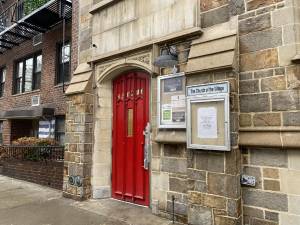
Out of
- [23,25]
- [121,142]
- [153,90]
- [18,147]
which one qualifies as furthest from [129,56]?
[23,25]

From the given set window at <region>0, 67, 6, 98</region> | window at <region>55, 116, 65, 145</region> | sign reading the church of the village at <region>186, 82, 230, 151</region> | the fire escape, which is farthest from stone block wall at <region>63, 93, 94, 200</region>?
window at <region>0, 67, 6, 98</region>

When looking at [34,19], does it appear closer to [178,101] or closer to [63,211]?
[63,211]

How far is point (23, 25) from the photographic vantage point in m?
10.9

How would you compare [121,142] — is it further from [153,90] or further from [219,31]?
[219,31]

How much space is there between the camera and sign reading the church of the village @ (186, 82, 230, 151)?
417 cm

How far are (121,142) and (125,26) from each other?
2507mm

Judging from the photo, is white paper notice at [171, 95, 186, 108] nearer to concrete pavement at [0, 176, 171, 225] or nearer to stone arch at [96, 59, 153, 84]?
stone arch at [96, 59, 153, 84]

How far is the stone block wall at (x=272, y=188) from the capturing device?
378 centimetres

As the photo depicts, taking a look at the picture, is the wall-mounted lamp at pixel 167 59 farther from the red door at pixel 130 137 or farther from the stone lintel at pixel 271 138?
the stone lintel at pixel 271 138

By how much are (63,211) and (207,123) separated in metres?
3.41

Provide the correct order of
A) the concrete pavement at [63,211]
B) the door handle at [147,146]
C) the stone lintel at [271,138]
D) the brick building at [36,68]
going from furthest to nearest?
1. the brick building at [36,68]
2. the door handle at [147,146]
3. the concrete pavement at [63,211]
4. the stone lintel at [271,138]

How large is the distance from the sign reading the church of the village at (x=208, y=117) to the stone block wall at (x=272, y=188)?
0.45 meters

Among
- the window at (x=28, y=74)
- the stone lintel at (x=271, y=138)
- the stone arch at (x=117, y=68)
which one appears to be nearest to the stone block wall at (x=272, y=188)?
the stone lintel at (x=271, y=138)

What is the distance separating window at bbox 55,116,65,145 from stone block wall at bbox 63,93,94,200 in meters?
3.25
